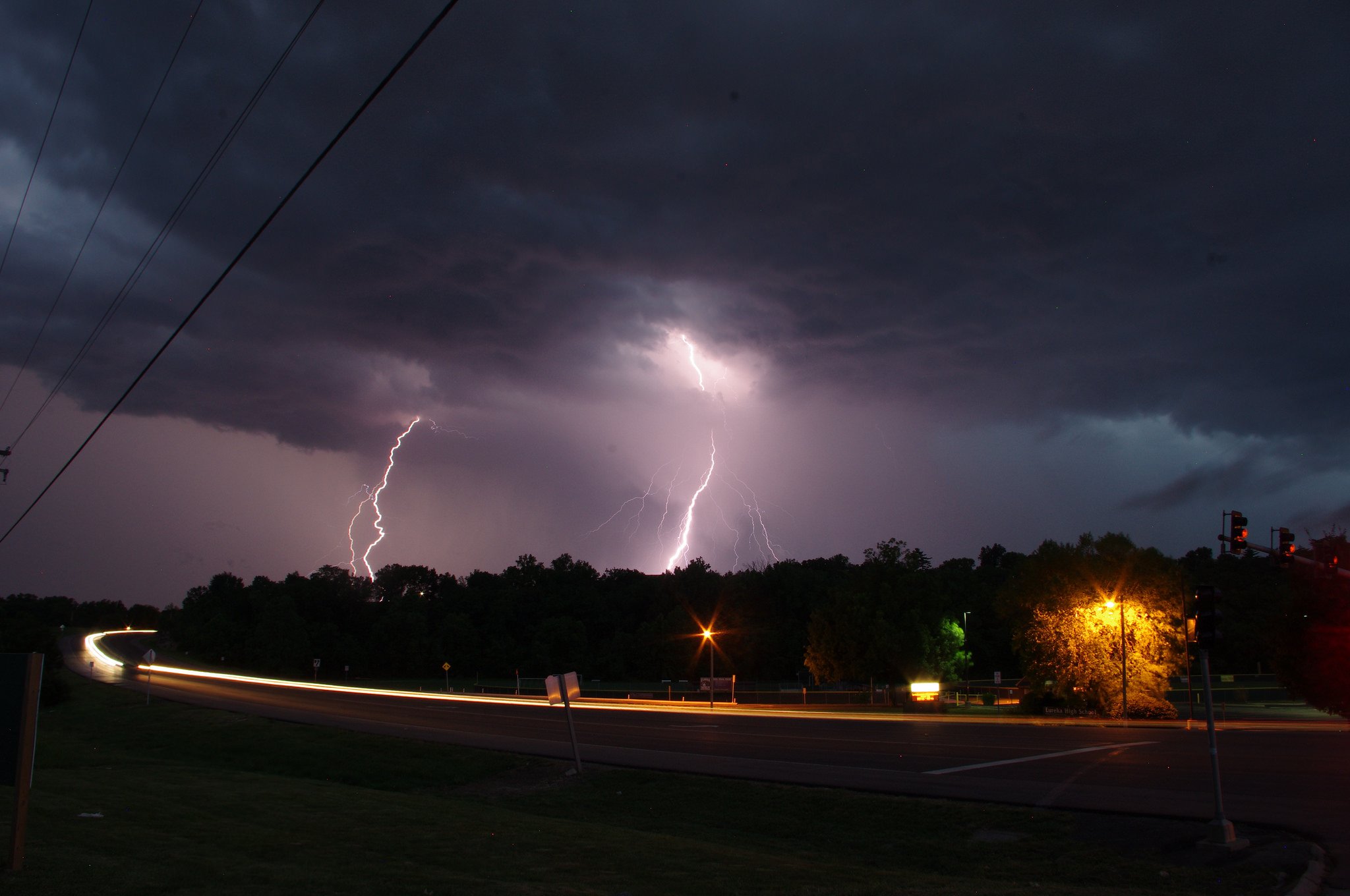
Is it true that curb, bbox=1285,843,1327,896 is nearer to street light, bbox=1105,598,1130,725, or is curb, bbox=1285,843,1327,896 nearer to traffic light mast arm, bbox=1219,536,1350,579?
traffic light mast arm, bbox=1219,536,1350,579

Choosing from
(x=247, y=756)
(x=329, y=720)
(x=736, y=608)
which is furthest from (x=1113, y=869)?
(x=736, y=608)

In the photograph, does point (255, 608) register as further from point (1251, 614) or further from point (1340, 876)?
point (1340, 876)

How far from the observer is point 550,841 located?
13844mm

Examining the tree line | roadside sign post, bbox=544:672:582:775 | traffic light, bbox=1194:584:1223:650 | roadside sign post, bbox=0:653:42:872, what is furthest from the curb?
the tree line

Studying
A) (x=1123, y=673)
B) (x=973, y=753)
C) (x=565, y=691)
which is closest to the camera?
(x=565, y=691)

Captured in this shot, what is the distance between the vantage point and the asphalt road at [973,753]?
651 inches

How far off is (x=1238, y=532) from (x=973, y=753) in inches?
417

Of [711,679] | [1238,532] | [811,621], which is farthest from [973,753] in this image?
[811,621]

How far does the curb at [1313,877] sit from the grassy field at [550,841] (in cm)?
42

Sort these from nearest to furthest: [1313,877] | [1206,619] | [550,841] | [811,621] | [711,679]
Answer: [1313,877], [1206,619], [550,841], [711,679], [811,621]

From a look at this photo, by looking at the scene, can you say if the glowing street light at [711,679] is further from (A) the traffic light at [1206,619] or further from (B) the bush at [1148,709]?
(A) the traffic light at [1206,619]

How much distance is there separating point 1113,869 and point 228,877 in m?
11.0

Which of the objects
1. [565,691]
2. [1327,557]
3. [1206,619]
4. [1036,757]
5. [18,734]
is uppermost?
[1327,557]

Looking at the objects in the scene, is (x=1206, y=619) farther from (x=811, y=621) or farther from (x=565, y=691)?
(x=811, y=621)
